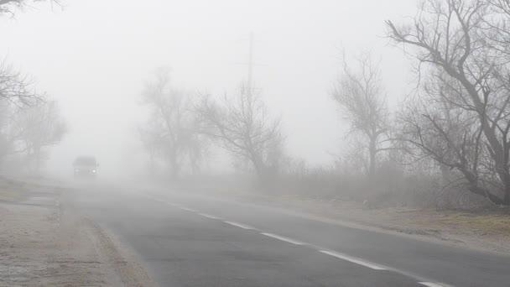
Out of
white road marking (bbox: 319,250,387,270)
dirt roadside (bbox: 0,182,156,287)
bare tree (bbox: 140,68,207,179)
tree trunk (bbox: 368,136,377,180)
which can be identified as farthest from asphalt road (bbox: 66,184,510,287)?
bare tree (bbox: 140,68,207,179)

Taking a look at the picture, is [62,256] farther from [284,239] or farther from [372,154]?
[372,154]

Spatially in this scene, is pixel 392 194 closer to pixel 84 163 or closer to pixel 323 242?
pixel 323 242

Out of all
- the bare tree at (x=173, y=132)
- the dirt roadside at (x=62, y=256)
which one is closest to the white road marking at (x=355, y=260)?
the dirt roadside at (x=62, y=256)

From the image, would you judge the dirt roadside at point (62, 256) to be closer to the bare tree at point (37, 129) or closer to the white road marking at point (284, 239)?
the white road marking at point (284, 239)

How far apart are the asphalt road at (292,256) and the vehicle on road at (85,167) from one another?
3728 centimetres

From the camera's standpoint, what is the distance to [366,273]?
8.07m

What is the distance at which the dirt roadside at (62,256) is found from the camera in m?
7.20

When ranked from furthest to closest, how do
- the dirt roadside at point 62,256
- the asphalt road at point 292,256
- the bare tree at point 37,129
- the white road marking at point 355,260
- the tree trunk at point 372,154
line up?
1. the bare tree at point 37,129
2. the tree trunk at point 372,154
3. the white road marking at point 355,260
4. the asphalt road at point 292,256
5. the dirt roadside at point 62,256

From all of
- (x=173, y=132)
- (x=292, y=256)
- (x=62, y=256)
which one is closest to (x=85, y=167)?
(x=173, y=132)

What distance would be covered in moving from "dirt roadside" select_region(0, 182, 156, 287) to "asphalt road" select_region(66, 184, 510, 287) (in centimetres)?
39

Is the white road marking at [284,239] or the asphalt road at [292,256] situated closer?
the asphalt road at [292,256]

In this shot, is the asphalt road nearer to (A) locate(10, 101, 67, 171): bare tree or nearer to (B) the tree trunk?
(B) the tree trunk

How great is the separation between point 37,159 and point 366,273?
6183 cm

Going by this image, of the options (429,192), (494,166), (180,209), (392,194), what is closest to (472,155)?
(494,166)
